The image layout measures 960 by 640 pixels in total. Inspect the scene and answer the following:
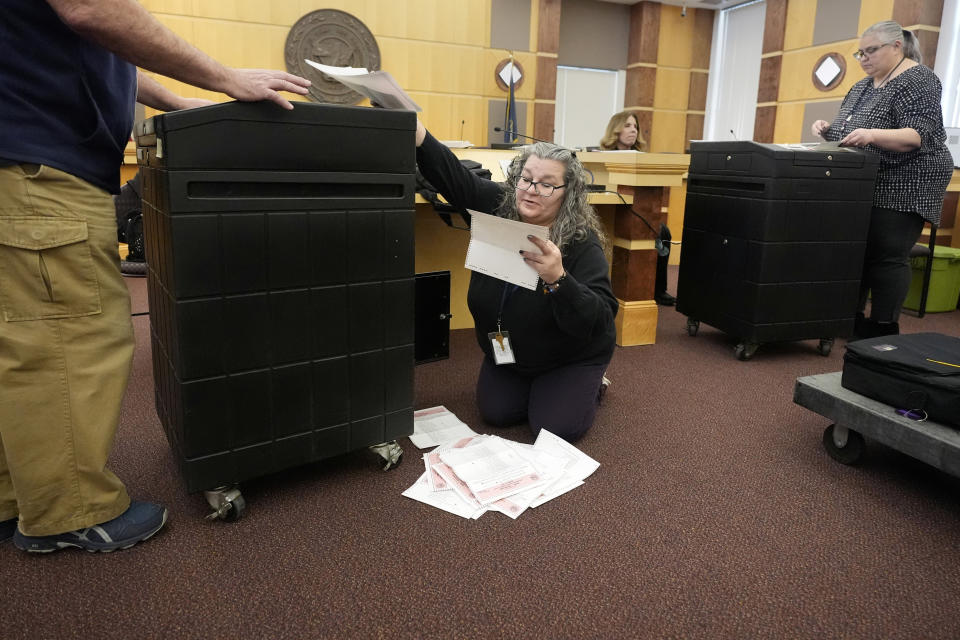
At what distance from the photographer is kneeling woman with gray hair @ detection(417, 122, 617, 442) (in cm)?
187

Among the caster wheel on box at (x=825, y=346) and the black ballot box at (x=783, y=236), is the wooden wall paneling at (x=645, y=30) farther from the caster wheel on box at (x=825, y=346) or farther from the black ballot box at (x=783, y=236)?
the caster wheel on box at (x=825, y=346)

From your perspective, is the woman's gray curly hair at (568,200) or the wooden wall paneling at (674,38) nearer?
the woman's gray curly hair at (568,200)

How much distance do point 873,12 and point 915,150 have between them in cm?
325

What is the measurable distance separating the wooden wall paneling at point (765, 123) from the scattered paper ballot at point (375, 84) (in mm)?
5703

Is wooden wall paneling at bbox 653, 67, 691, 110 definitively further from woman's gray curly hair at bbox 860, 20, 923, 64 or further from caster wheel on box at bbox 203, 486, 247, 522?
caster wheel on box at bbox 203, 486, 247, 522

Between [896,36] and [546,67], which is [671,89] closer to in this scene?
[546,67]

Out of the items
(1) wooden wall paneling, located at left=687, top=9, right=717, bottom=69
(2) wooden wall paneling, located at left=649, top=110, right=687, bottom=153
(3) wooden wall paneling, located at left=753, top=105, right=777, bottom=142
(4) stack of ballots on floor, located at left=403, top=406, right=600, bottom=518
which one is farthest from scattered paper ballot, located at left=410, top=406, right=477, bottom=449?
(1) wooden wall paneling, located at left=687, top=9, right=717, bottom=69

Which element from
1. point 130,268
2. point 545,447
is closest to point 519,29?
point 130,268

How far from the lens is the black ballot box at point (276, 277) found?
1.32 metres

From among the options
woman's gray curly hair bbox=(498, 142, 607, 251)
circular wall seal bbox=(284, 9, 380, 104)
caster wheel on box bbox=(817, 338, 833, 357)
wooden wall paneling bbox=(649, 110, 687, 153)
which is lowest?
caster wheel on box bbox=(817, 338, 833, 357)

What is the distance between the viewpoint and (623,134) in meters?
4.54

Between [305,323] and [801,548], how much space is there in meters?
1.21

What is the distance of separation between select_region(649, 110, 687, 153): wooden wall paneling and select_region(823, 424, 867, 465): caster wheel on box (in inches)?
227

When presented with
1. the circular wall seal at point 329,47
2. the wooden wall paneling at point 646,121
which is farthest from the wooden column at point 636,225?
the wooden wall paneling at point 646,121
